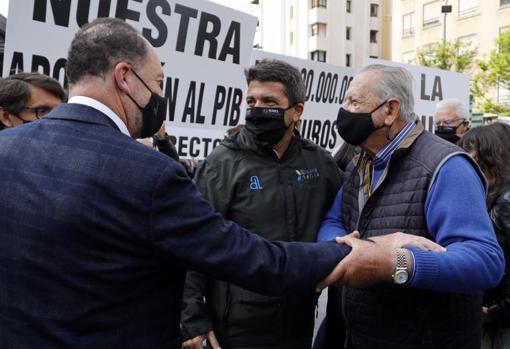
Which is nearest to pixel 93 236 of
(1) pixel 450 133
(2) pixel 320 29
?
(1) pixel 450 133

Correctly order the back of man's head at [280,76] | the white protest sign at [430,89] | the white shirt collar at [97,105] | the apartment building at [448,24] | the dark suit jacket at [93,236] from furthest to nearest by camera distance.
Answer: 1. the apartment building at [448,24]
2. the white protest sign at [430,89]
3. the back of man's head at [280,76]
4. the white shirt collar at [97,105]
5. the dark suit jacket at [93,236]

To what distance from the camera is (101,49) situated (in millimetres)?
1652

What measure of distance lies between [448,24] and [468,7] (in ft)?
5.03

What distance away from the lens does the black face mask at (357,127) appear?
234cm

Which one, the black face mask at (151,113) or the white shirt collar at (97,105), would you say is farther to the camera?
the black face mask at (151,113)

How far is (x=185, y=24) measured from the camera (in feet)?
12.8

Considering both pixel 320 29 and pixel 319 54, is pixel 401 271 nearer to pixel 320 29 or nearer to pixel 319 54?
pixel 319 54

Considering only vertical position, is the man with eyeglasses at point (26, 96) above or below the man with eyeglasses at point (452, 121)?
below

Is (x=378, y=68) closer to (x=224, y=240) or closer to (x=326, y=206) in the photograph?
(x=326, y=206)

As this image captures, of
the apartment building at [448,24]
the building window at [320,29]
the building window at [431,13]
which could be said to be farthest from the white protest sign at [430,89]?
the building window at [320,29]

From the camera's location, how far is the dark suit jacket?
1.48 meters

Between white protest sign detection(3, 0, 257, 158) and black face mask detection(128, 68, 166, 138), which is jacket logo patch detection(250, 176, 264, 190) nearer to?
black face mask detection(128, 68, 166, 138)

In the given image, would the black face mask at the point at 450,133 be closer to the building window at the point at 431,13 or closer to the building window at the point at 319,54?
the building window at the point at 431,13

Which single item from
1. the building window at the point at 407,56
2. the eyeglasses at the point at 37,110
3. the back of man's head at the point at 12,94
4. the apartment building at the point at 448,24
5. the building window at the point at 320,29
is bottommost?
the eyeglasses at the point at 37,110
